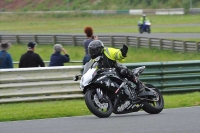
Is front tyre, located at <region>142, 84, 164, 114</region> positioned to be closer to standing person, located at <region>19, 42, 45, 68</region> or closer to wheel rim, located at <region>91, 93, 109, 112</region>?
wheel rim, located at <region>91, 93, 109, 112</region>

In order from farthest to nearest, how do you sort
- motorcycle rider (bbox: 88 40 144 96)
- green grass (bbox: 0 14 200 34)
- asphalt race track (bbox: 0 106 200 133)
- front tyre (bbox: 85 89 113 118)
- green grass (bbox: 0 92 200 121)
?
green grass (bbox: 0 14 200 34), green grass (bbox: 0 92 200 121), motorcycle rider (bbox: 88 40 144 96), front tyre (bbox: 85 89 113 118), asphalt race track (bbox: 0 106 200 133)

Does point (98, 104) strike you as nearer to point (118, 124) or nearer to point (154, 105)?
point (118, 124)

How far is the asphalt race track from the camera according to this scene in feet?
27.1

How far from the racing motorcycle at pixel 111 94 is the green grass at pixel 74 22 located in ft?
110

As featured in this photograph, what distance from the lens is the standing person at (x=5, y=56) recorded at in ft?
44.8

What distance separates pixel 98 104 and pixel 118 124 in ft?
2.99

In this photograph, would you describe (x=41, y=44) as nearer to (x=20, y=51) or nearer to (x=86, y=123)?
(x=20, y=51)

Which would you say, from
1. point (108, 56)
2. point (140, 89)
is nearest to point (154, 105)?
point (140, 89)

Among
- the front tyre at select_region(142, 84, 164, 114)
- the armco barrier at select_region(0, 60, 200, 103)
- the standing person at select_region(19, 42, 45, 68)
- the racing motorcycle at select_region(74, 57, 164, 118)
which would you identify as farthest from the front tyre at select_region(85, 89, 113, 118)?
the standing person at select_region(19, 42, 45, 68)

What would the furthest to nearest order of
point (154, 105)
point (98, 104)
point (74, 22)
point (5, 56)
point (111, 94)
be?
point (74, 22) < point (5, 56) < point (154, 105) < point (111, 94) < point (98, 104)

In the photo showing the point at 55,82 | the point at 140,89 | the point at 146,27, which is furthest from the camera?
the point at 146,27

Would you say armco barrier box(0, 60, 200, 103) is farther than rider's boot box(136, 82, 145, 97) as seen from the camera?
Yes

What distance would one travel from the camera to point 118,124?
28.9ft

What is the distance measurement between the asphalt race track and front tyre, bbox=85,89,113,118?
11 centimetres
